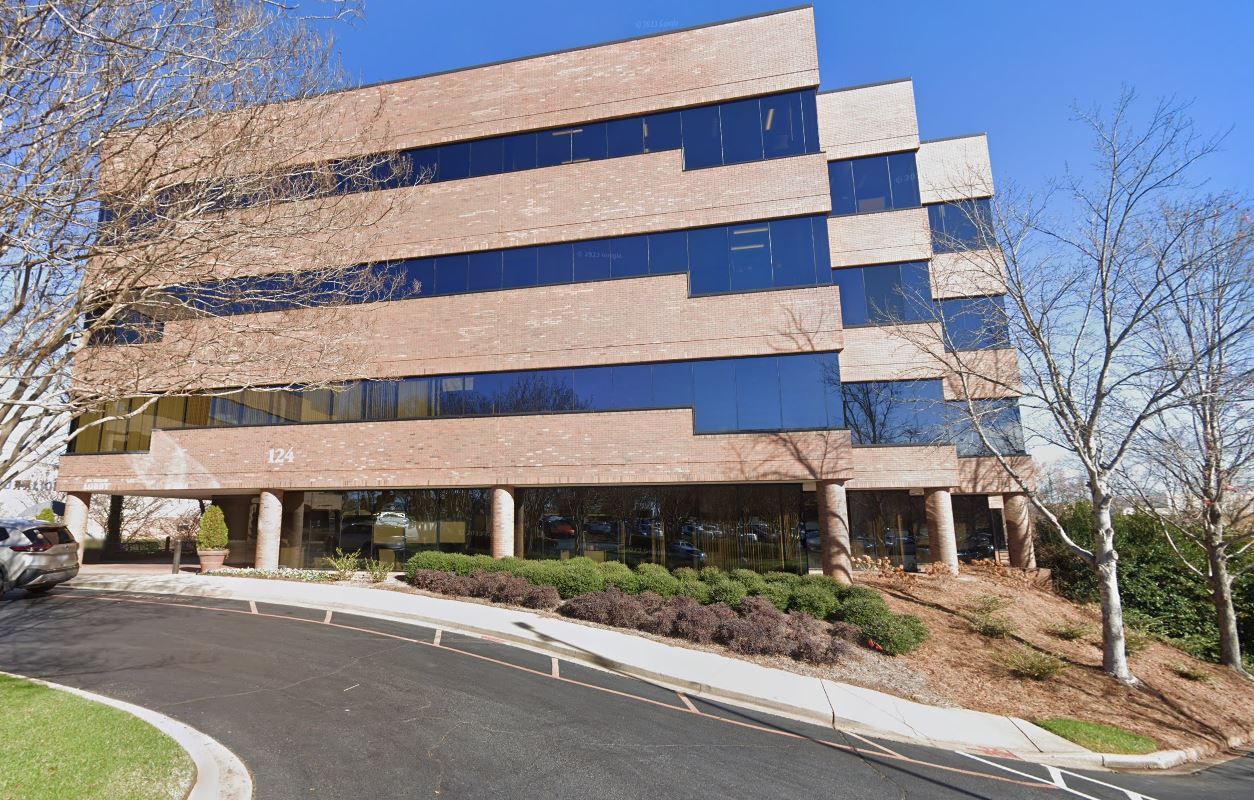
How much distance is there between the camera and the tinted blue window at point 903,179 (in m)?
23.1

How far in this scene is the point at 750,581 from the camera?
571 inches

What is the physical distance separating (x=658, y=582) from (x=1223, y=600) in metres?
12.1

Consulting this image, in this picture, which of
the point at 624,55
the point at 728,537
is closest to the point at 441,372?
the point at 728,537

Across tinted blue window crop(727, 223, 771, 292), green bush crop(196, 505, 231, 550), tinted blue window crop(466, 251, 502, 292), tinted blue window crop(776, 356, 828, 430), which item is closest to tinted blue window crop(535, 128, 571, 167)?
tinted blue window crop(466, 251, 502, 292)

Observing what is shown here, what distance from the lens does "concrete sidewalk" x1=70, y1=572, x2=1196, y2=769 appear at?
825 centimetres

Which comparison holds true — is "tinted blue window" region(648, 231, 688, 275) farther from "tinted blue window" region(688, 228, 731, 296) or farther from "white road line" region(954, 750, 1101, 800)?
"white road line" region(954, 750, 1101, 800)

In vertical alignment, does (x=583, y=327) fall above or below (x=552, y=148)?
below

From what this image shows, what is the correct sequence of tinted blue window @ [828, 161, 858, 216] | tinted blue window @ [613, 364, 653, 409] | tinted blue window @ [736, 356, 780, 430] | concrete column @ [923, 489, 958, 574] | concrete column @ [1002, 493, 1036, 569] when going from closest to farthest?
tinted blue window @ [736, 356, 780, 430]
tinted blue window @ [613, 364, 653, 409]
concrete column @ [923, 489, 958, 574]
concrete column @ [1002, 493, 1036, 569]
tinted blue window @ [828, 161, 858, 216]

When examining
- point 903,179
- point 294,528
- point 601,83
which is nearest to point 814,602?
point 601,83

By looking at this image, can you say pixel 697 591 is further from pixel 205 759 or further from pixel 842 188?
pixel 842 188

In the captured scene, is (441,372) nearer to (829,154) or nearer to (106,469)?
(106,469)

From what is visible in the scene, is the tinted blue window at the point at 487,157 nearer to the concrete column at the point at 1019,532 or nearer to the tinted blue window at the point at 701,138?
the tinted blue window at the point at 701,138

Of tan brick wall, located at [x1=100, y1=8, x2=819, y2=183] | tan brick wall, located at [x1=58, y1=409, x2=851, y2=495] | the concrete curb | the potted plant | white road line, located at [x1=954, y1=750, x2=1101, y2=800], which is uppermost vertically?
tan brick wall, located at [x1=100, y1=8, x2=819, y2=183]

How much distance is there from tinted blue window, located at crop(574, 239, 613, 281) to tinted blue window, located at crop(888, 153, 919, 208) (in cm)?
1173
